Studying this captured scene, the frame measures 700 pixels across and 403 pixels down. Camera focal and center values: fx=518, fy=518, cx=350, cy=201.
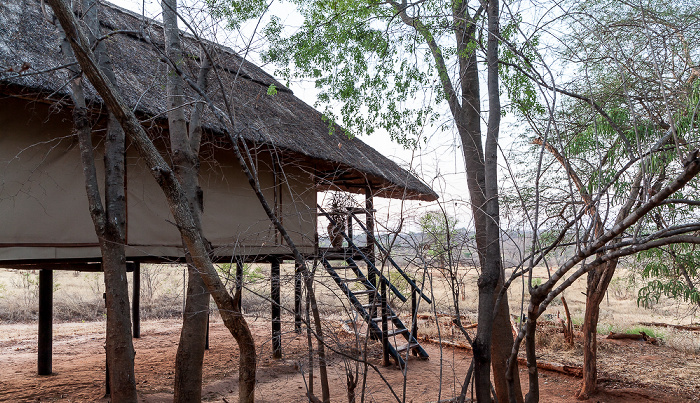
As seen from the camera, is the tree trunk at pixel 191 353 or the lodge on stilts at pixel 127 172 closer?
the lodge on stilts at pixel 127 172

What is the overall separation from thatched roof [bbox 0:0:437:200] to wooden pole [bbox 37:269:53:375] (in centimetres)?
405

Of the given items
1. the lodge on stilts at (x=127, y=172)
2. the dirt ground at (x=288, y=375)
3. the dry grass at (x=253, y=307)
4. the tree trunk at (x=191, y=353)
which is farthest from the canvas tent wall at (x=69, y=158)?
the dry grass at (x=253, y=307)

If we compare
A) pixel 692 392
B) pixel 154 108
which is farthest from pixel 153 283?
pixel 692 392

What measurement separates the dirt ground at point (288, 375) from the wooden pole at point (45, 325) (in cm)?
21

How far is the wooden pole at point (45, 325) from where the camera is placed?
7621 mm

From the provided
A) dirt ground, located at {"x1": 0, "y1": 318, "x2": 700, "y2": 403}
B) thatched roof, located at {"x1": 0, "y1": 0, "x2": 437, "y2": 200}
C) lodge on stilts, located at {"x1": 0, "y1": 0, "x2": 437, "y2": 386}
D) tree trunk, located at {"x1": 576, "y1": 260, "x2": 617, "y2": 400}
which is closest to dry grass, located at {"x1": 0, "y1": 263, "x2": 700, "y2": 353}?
dirt ground, located at {"x1": 0, "y1": 318, "x2": 700, "y2": 403}

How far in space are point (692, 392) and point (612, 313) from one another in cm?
965

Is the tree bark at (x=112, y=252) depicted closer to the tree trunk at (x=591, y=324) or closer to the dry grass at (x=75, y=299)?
the tree trunk at (x=591, y=324)

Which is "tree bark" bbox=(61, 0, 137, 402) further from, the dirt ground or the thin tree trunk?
the dirt ground

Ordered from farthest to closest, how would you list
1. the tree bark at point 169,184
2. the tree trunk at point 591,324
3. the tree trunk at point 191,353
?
the tree trunk at point 591,324, the tree trunk at point 191,353, the tree bark at point 169,184

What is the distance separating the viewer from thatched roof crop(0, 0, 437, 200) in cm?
463

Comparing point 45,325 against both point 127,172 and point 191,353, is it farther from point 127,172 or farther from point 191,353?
point 191,353

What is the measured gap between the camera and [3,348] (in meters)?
9.99

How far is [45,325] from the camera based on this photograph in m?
7.88
